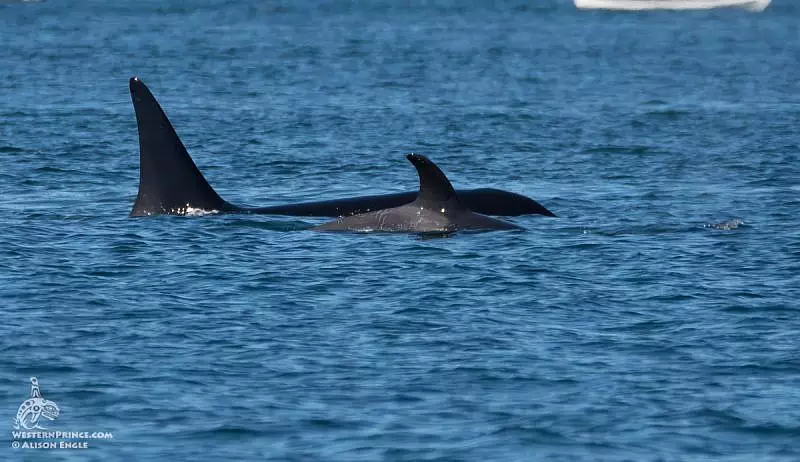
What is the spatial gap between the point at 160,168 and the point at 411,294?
266 inches

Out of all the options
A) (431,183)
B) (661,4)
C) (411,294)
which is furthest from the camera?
(661,4)

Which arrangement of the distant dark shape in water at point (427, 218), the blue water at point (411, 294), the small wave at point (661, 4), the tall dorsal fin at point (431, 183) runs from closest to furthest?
1. the blue water at point (411, 294)
2. the tall dorsal fin at point (431, 183)
3. the distant dark shape in water at point (427, 218)
4. the small wave at point (661, 4)

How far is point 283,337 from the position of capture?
53.2ft

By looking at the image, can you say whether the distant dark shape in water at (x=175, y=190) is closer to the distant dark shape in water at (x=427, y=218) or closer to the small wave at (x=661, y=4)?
the distant dark shape in water at (x=427, y=218)

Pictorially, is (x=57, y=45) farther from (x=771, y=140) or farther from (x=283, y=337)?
(x=283, y=337)

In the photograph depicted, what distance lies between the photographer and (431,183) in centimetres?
2136

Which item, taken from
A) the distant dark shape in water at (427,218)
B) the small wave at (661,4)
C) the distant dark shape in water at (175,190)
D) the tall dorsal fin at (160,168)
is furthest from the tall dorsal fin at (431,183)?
the small wave at (661,4)

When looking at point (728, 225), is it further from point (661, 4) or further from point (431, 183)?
point (661, 4)

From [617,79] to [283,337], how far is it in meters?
45.8

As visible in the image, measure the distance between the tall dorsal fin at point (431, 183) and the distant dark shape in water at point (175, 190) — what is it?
1952mm

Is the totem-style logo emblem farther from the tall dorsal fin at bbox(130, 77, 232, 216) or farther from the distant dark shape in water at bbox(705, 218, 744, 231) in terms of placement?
the distant dark shape in water at bbox(705, 218, 744, 231)

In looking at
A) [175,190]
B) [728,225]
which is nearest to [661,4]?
[728,225]

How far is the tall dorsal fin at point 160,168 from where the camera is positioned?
23.7m

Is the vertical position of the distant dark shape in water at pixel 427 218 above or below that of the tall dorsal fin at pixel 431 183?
below
